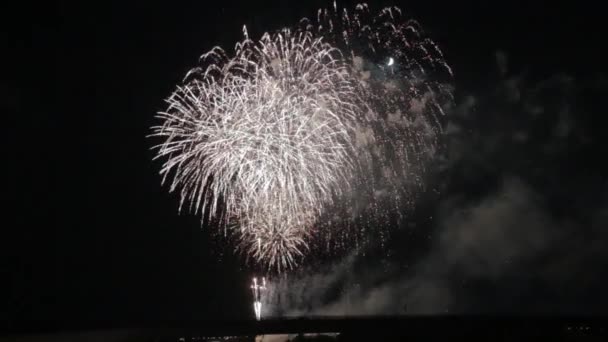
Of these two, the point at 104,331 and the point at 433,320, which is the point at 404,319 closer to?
the point at 433,320

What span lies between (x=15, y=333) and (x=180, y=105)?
1680cm

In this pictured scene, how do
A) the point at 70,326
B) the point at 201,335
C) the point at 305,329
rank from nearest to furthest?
the point at 70,326 → the point at 201,335 → the point at 305,329

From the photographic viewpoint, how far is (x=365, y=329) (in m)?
39.9

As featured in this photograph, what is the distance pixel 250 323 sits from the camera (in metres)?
38.2

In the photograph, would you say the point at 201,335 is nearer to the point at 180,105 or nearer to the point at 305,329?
the point at 305,329

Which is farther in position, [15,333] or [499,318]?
[499,318]

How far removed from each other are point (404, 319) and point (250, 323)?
12.3 m

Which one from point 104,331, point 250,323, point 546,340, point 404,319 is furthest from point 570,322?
point 104,331

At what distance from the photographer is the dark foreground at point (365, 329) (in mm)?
32094

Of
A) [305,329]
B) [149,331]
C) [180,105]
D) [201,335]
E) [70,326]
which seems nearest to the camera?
[180,105]

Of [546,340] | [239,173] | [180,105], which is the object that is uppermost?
[180,105]

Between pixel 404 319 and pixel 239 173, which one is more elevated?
pixel 239 173

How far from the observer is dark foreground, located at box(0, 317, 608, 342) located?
1264 inches

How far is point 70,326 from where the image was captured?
3103cm
